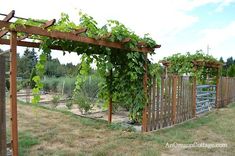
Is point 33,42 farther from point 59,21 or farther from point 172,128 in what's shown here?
point 172,128

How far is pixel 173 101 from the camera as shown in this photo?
6406 mm

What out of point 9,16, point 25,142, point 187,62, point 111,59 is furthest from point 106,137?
point 187,62

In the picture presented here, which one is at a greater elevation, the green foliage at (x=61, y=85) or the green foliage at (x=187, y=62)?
the green foliage at (x=187, y=62)

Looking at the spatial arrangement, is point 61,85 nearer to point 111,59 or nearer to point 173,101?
point 111,59

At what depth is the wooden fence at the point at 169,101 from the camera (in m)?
5.67

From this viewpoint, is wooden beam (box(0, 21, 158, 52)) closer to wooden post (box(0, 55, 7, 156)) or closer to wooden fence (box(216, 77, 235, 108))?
wooden post (box(0, 55, 7, 156))

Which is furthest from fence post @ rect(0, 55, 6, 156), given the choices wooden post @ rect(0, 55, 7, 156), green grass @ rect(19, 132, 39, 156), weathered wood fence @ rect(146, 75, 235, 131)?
weathered wood fence @ rect(146, 75, 235, 131)

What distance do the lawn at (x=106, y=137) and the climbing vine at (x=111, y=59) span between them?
2.56 ft

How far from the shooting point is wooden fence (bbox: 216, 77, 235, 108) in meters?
9.91

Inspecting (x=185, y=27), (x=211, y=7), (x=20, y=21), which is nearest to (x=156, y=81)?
(x=20, y=21)

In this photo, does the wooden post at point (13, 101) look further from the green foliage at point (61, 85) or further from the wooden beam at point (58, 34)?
the green foliage at point (61, 85)

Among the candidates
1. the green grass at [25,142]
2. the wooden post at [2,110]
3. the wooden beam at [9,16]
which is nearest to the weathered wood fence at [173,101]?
the green grass at [25,142]

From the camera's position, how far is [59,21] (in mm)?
4121

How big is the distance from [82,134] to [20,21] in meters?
2.59
